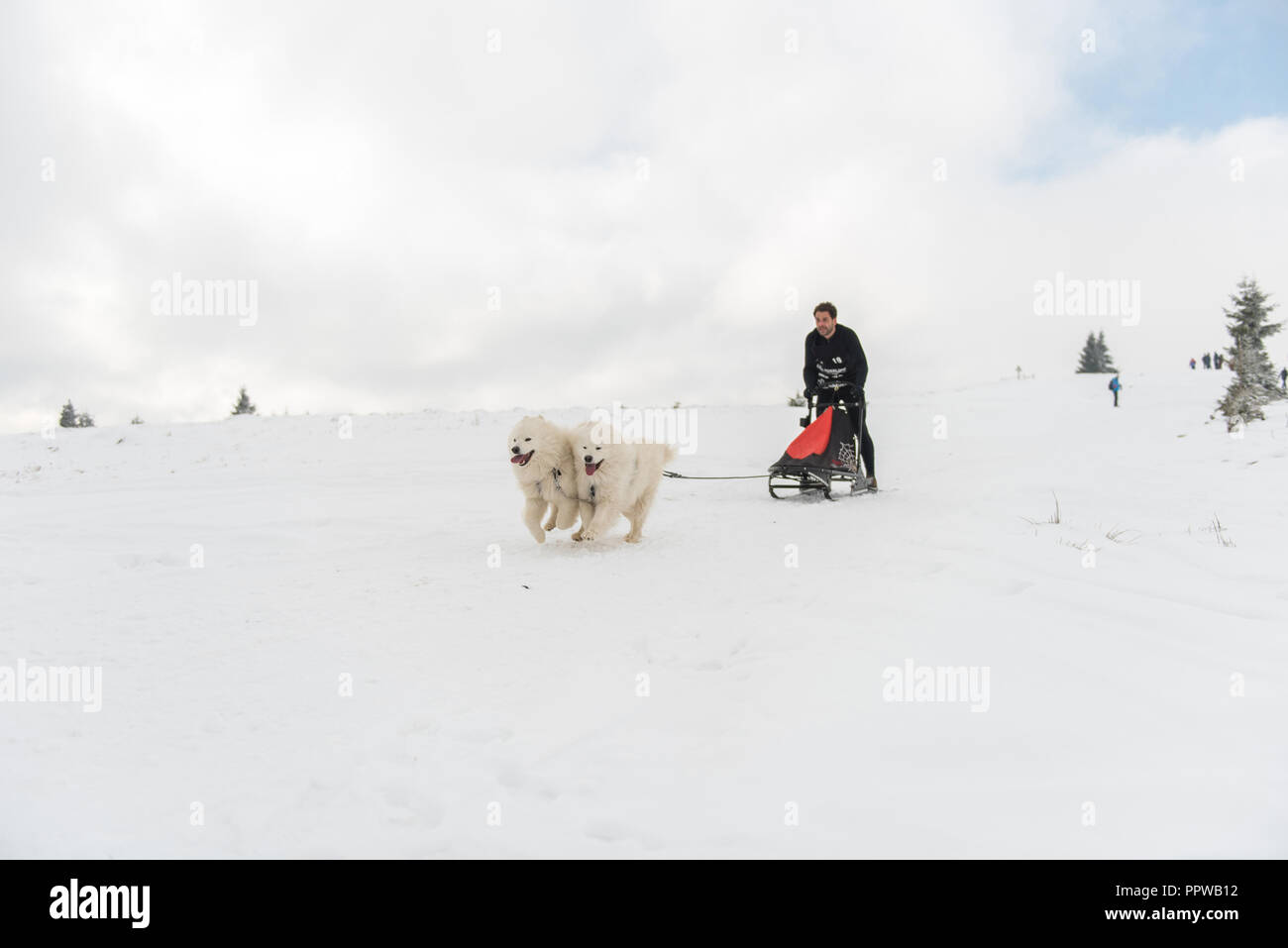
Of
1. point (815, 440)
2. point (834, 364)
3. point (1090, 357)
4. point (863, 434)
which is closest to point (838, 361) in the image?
point (834, 364)

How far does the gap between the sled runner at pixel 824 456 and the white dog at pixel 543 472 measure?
256 cm

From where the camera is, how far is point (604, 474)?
5.57 meters

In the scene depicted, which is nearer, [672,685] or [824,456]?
[672,685]

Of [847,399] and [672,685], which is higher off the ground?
[847,399]

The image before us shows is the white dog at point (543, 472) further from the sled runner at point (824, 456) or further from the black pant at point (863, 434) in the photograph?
the black pant at point (863, 434)

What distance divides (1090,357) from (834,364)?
54368 mm

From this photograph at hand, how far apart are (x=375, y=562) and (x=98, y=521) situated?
3.70m

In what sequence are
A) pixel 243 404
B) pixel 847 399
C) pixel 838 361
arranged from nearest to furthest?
pixel 838 361
pixel 847 399
pixel 243 404

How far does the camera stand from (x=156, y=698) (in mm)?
2928

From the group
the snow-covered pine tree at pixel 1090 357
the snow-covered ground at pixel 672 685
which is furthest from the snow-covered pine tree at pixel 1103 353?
the snow-covered ground at pixel 672 685

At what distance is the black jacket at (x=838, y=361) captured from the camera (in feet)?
25.6

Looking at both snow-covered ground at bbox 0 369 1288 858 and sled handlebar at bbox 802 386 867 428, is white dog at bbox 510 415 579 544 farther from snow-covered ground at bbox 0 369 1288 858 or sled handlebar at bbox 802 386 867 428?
sled handlebar at bbox 802 386 867 428

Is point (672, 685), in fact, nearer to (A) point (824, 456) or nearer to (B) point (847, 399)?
(A) point (824, 456)
